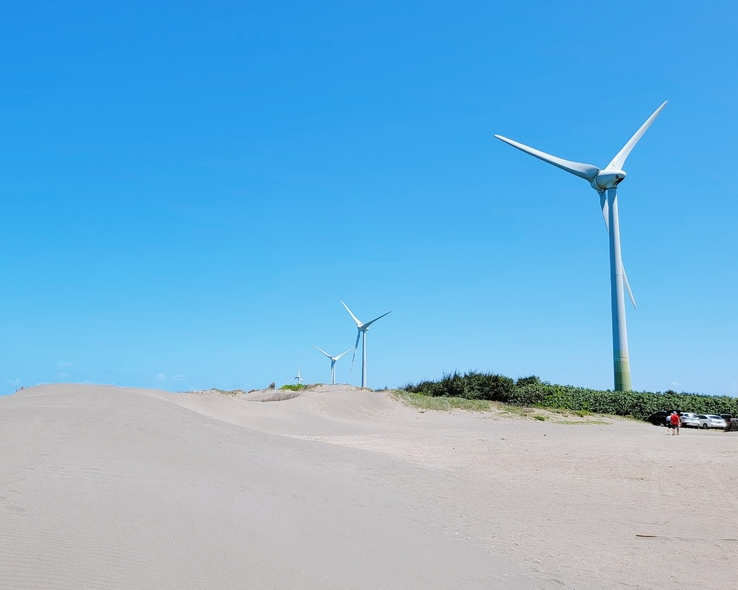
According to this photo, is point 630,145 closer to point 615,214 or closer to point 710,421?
point 615,214

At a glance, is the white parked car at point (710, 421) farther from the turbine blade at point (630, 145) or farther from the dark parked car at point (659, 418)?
the turbine blade at point (630, 145)

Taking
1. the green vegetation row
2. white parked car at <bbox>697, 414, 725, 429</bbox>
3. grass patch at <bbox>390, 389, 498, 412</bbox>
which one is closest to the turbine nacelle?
the green vegetation row

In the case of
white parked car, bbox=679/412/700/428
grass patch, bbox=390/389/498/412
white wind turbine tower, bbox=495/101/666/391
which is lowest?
white parked car, bbox=679/412/700/428

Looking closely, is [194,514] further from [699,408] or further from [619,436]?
[699,408]

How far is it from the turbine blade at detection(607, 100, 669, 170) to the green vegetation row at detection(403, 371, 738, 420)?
15436 mm

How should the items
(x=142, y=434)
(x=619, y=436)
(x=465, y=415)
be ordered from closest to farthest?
(x=142, y=434)
(x=619, y=436)
(x=465, y=415)

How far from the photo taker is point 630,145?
145 feet

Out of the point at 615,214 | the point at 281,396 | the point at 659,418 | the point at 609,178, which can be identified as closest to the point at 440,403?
the point at 281,396

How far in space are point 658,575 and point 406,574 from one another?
10.8ft

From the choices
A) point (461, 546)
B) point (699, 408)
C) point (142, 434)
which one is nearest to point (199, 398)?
point (142, 434)

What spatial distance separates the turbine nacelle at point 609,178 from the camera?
43031 mm

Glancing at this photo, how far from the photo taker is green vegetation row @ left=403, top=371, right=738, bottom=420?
121 feet

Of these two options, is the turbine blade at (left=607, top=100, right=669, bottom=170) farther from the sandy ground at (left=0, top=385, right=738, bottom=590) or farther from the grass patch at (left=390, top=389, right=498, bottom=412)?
the sandy ground at (left=0, top=385, right=738, bottom=590)

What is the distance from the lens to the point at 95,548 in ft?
18.9
